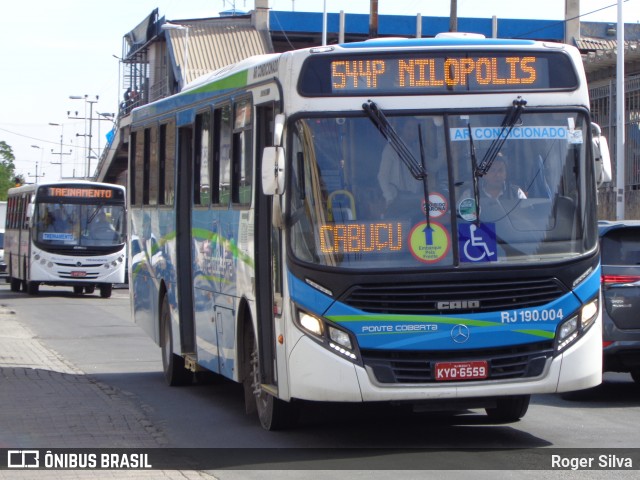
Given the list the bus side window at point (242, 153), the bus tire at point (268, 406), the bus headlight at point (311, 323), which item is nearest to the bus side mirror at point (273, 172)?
the bus headlight at point (311, 323)

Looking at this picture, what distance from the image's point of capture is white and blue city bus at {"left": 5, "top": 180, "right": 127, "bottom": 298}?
118 feet

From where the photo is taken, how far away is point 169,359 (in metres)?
14.2

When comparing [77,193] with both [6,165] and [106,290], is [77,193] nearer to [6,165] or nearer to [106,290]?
[106,290]

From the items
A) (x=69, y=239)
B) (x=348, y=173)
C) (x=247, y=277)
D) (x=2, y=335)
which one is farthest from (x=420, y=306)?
(x=69, y=239)

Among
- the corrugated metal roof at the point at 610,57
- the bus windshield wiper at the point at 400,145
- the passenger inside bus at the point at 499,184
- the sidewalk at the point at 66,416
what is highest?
the corrugated metal roof at the point at 610,57

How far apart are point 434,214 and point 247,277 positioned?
205 cm

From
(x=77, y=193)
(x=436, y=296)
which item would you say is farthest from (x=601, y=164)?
(x=77, y=193)

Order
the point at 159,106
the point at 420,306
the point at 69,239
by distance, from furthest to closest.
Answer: the point at 69,239, the point at 159,106, the point at 420,306

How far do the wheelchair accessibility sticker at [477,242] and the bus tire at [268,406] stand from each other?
212 cm

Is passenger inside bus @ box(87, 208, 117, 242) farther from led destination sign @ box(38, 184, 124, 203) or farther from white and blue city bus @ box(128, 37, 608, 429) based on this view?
white and blue city bus @ box(128, 37, 608, 429)

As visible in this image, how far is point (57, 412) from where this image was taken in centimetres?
1174

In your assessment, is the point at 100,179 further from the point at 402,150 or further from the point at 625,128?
the point at 402,150

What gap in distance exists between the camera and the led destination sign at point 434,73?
9219 mm

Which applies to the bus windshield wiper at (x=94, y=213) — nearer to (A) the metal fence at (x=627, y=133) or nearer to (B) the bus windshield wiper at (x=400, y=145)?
(A) the metal fence at (x=627, y=133)
